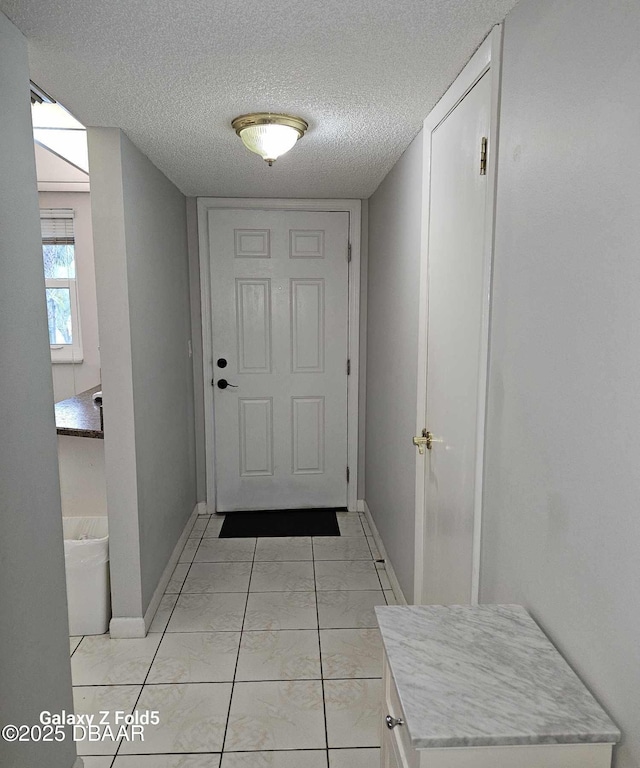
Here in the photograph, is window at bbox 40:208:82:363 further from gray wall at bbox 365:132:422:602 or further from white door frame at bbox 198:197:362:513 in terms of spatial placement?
gray wall at bbox 365:132:422:602

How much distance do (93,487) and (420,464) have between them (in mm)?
1680

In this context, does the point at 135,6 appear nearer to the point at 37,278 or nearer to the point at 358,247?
the point at 37,278

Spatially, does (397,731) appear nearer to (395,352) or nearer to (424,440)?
(424,440)

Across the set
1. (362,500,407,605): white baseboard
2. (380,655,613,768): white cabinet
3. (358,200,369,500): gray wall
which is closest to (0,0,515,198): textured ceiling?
(358,200,369,500): gray wall

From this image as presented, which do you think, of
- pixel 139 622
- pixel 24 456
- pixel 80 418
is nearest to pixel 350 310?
pixel 80 418

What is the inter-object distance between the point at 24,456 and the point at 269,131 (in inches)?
57.7

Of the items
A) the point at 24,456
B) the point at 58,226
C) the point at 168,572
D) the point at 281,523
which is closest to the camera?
the point at 24,456

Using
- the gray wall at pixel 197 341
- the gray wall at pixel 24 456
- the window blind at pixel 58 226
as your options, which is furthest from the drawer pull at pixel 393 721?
the window blind at pixel 58 226

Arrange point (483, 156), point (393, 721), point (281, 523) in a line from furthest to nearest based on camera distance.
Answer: point (281, 523), point (483, 156), point (393, 721)

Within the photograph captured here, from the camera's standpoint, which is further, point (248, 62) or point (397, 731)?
point (248, 62)

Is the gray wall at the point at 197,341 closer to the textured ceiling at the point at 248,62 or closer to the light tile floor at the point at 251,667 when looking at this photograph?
the light tile floor at the point at 251,667

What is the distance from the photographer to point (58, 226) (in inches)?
182

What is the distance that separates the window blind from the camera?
181 inches

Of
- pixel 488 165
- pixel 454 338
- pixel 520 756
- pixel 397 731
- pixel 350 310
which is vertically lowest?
pixel 397 731
